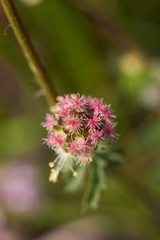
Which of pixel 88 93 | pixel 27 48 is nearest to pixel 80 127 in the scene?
pixel 27 48

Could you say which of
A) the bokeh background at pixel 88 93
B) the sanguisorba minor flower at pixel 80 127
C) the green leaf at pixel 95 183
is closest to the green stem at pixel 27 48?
the sanguisorba minor flower at pixel 80 127

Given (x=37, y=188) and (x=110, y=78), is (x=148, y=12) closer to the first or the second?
(x=110, y=78)

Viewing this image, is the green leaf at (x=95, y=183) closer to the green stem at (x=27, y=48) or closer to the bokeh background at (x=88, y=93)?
the green stem at (x=27, y=48)

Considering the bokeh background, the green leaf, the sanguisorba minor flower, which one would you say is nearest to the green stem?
the sanguisorba minor flower

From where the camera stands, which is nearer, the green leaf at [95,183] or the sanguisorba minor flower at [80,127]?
the sanguisorba minor flower at [80,127]

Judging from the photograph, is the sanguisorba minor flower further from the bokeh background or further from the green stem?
the bokeh background

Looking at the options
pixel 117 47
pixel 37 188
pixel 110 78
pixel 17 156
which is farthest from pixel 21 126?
pixel 117 47

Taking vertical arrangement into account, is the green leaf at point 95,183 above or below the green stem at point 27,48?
below
